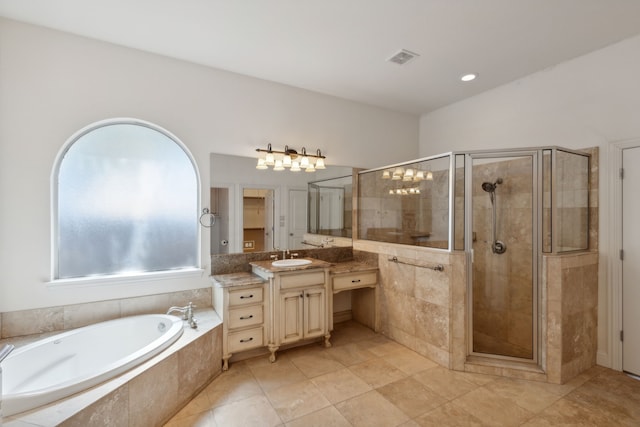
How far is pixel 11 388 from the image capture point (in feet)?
5.73

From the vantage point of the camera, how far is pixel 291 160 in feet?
10.6

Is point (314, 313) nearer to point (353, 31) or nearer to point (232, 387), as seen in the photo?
point (232, 387)

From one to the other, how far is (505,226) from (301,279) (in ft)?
6.77

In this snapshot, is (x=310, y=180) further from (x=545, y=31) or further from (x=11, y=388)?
(x=11, y=388)

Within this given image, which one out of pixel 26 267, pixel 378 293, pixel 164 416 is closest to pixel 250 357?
pixel 164 416

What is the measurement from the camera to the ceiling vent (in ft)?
8.50

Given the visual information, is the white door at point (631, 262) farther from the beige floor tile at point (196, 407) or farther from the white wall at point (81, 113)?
the beige floor tile at point (196, 407)

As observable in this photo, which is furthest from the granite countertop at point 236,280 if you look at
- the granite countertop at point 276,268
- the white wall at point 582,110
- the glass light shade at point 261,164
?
the white wall at point 582,110

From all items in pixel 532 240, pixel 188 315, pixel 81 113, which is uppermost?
pixel 81 113

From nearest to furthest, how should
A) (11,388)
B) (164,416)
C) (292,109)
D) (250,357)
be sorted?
(11,388), (164,416), (250,357), (292,109)

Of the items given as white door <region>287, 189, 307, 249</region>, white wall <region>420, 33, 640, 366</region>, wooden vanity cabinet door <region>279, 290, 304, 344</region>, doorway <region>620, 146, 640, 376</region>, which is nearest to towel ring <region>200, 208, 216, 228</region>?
white door <region>287, 189, 307, 249</region>

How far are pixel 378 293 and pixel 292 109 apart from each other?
7.62ft

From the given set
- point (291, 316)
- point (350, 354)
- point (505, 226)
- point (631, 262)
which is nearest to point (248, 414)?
point (291, 316)

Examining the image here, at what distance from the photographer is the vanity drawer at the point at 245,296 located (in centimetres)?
253
